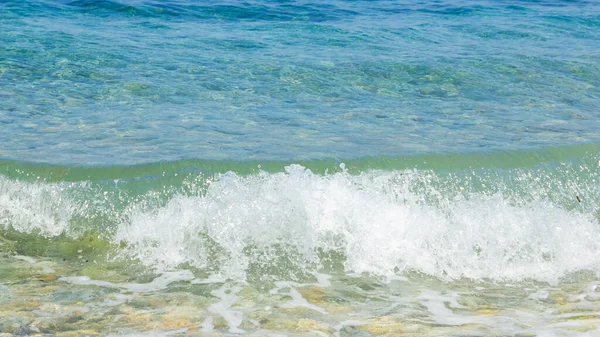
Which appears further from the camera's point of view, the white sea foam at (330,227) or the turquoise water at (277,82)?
the turquoise water at (277,82)

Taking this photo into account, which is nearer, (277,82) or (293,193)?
(293,193)

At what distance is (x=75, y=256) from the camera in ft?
17.6

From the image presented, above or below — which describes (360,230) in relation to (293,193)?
below

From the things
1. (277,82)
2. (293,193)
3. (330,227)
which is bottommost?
(330,227)

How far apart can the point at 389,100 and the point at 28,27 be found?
23.4ft

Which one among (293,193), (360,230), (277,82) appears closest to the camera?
(360,230)

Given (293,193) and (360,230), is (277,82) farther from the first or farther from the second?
(360,230)

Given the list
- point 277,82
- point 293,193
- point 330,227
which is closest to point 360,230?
point 330,227

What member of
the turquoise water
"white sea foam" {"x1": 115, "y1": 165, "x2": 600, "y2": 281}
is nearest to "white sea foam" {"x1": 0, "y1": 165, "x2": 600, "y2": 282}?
"white sea foam" {"x1": 115, "y1": 165, "x2": 600, "y2": 281}

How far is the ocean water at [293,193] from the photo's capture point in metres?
4.54

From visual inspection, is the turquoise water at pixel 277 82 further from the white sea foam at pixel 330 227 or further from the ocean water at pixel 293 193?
the white sea foam at pixel 330 227

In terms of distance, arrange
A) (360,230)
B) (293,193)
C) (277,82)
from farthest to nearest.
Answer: (277,82), (293,193), (360,230)

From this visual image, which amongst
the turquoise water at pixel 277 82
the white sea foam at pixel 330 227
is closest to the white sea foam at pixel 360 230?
the white sea foam at pixel 330 227

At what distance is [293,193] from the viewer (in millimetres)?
5816
